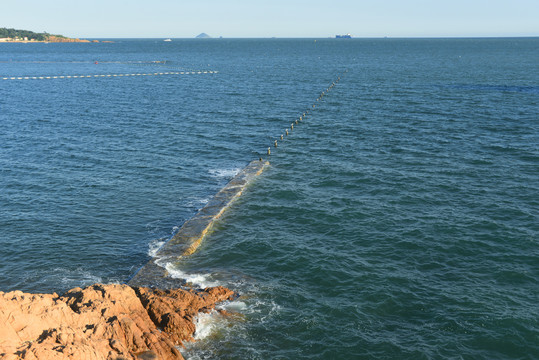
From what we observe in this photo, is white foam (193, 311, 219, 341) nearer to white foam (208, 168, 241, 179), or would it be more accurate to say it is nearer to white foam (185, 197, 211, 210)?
white foam (185, 197, 211, 210)

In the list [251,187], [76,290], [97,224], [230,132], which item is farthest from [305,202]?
[230,132]

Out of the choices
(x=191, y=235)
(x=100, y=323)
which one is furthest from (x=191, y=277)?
(x=100, y=323)

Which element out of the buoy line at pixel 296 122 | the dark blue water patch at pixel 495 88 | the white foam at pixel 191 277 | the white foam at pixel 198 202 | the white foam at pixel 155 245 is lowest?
the white foam at pixel 191 277

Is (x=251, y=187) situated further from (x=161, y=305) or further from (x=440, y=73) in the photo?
(x=440, y=73)

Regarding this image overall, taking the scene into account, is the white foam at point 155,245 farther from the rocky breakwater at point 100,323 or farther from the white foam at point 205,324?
the white foam at point 205,324

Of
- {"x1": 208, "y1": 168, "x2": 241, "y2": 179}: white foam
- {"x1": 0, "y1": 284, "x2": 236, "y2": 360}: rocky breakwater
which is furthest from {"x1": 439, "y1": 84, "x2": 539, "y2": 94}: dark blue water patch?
{"x1": 0, "y1": 284, "x2": 236, "y2": 360}: rocky breakwater

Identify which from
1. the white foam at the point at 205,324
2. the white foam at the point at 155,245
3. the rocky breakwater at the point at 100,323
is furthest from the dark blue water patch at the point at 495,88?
the rocky breakwater at the point at 100,323

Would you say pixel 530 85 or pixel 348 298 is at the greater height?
pixel 530 85
